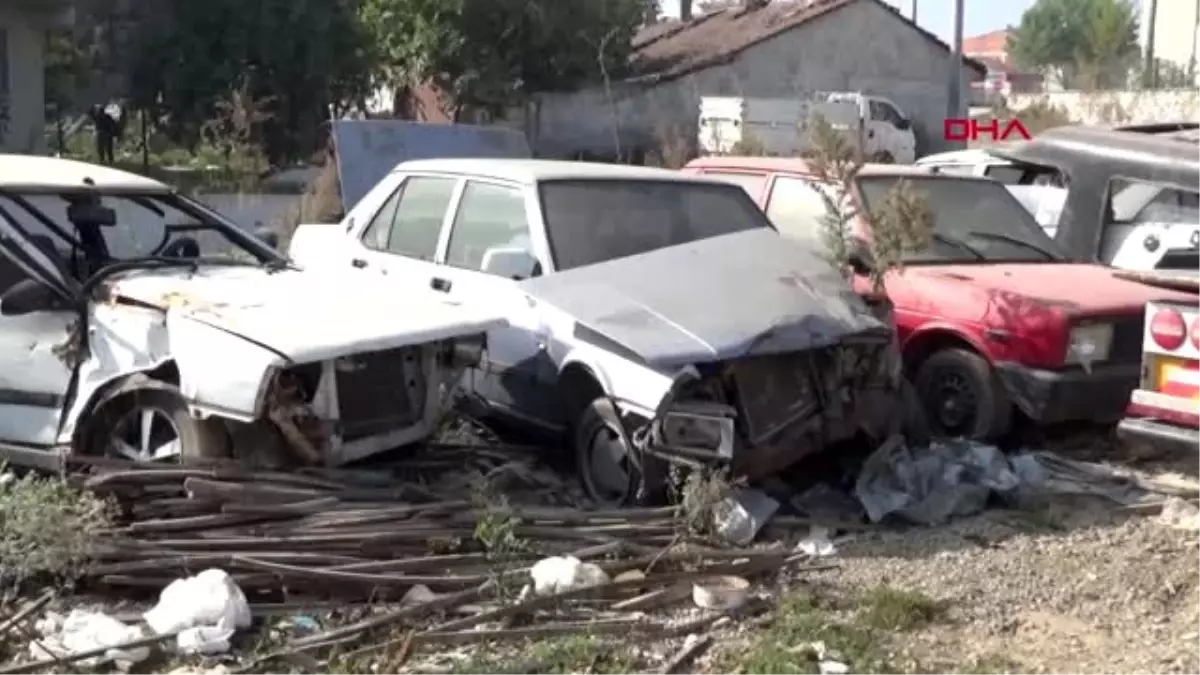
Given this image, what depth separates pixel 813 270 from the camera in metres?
7.60

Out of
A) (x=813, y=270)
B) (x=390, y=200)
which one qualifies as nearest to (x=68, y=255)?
(x=390, y=200)

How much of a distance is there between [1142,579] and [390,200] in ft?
14.5

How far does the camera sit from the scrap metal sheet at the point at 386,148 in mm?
12562

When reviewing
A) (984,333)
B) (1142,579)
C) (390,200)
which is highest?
(390,200)

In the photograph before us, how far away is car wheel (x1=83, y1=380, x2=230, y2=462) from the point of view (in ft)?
21.3

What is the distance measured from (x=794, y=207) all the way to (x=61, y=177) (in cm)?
429

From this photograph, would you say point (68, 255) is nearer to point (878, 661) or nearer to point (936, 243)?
point (878, 661)

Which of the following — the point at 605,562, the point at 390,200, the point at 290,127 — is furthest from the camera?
the point at 290,127

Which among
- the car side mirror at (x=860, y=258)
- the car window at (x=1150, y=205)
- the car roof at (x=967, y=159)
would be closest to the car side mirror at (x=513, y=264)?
the car side mirror at (x=860, y=258)

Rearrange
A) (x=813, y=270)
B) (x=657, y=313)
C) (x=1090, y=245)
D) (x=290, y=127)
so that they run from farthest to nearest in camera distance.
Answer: (x=290, y=127), (x=1090, y=245), (x=813, y=270), (x=657, y=313)

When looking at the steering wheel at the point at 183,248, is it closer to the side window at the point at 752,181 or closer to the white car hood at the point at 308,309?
the white car hood at the point at 308,309

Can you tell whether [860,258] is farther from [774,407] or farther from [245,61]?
[245,61]

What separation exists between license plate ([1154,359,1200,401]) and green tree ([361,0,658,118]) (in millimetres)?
25061

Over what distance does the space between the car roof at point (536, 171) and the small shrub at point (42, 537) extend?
9.79ft
